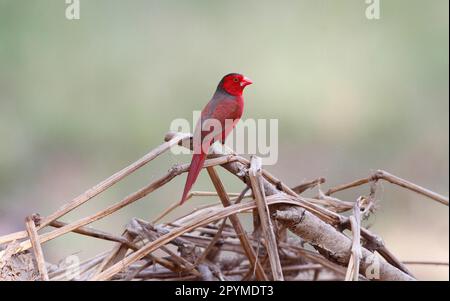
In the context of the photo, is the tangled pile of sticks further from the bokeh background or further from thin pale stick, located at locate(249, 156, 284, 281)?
the bokeh background

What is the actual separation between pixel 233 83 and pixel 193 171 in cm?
19

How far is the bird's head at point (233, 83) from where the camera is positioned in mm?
689

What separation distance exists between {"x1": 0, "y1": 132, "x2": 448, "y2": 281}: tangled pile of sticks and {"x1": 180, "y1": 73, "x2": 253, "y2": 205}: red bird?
17 millimetres

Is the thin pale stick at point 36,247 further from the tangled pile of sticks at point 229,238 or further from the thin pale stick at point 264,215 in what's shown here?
the thin pale stick at point 264,215

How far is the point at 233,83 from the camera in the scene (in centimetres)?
70

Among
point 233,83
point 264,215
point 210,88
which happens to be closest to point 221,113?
point 233,83

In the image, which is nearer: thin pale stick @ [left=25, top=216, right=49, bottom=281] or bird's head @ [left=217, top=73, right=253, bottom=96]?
thin pale stick @ [left=25, top=216, right=49, bottom=281]

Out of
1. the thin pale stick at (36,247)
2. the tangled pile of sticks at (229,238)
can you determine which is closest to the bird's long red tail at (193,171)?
the tangled pile of sticks at (229,238)

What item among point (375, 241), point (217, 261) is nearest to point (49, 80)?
point (217, 261)

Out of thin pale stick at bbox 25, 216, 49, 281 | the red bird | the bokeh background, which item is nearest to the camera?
thin pale stick at bbox 25, 216, 49, 281

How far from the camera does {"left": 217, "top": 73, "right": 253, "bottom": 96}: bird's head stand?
2.26 ft

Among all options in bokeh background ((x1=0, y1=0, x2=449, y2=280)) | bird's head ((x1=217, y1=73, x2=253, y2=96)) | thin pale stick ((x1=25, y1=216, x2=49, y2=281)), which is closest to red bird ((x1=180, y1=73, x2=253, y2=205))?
bird's head ((x1=217, y1=73, x2=253, y2=96))

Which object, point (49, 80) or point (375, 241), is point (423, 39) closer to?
point (49, 80)
